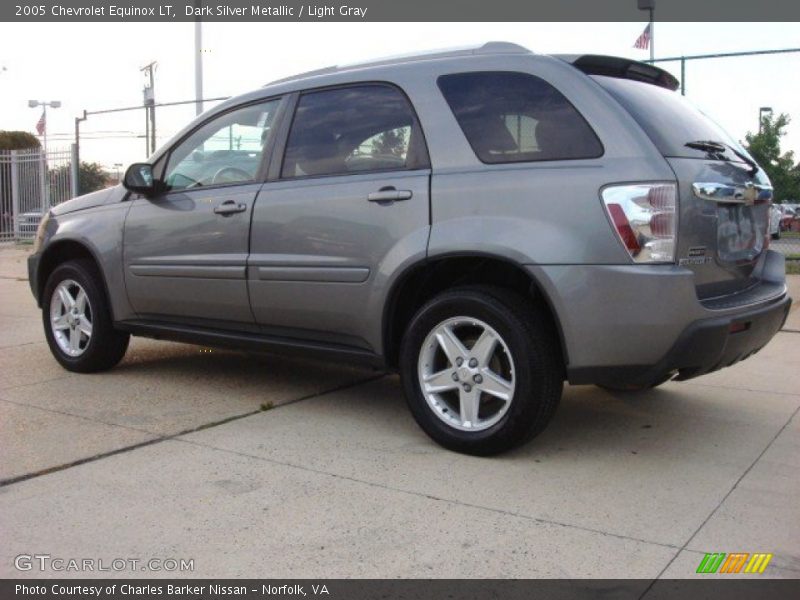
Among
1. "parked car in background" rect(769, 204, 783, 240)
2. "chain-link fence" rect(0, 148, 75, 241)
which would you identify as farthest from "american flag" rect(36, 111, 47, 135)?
"parked car in background" rect(769, 204, 783, 240)

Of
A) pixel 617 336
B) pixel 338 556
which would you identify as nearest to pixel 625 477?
pixel 617 336

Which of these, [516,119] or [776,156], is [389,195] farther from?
[776,156]

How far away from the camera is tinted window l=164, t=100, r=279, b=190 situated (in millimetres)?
5031

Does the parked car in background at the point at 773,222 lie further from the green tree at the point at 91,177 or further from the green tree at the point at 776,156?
the green tree at the point at 91,177

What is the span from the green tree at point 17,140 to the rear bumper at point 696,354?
923 inches

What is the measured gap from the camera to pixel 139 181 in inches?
211

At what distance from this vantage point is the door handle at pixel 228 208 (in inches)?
192

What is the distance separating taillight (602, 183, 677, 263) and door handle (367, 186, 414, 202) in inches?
40.8

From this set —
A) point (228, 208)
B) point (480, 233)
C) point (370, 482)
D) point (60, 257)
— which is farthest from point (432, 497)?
point (60, 257)

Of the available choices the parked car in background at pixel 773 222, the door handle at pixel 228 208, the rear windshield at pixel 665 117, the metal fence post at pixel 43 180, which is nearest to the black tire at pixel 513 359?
the rear windshield at pixel 665 117

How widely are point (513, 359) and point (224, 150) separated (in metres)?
2.42

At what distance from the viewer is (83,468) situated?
3.92 m

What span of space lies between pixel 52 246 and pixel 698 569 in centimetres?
473

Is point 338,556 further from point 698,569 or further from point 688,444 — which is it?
point 688,444
